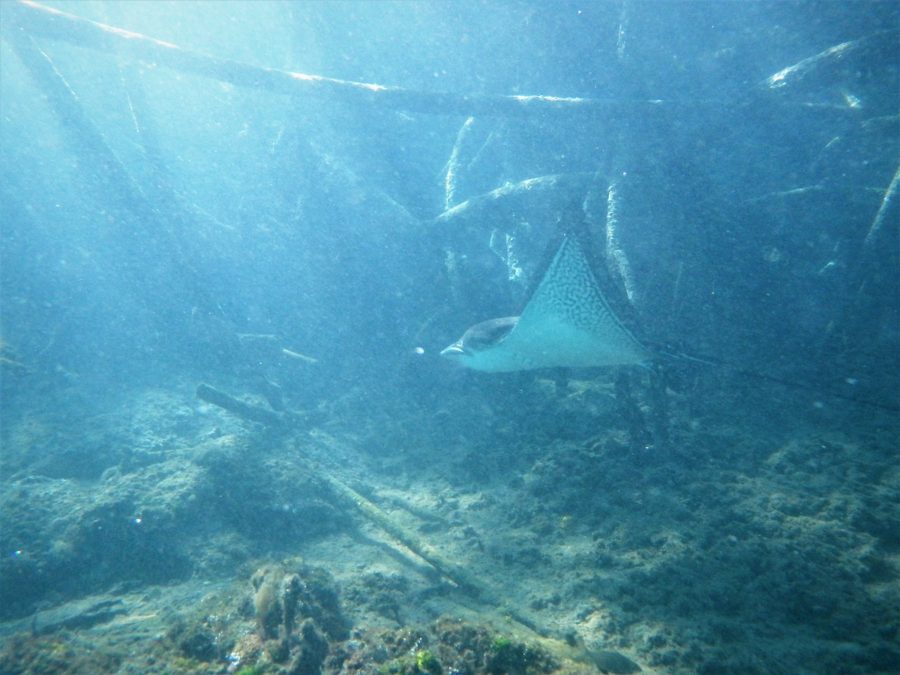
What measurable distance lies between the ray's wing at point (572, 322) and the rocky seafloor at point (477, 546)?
136cm

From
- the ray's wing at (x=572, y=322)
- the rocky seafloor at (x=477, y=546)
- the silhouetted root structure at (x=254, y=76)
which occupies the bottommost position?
the rocky seafloor at (x=477, y=546)

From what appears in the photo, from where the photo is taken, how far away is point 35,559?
203 inches

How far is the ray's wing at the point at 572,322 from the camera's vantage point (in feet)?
14.9

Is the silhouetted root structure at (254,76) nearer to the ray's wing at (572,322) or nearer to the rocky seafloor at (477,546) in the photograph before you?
the ray's wing at (572,322)

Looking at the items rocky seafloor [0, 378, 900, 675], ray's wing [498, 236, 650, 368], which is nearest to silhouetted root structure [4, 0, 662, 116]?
ray's wing [498, 236, 650, 368]

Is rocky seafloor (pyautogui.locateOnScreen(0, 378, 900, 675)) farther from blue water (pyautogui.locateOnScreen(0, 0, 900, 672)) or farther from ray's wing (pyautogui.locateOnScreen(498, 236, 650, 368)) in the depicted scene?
ray's wing (pyautogui.locateOnScreen(498, 236, 650, 368))

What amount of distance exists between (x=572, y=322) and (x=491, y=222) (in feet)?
13.7

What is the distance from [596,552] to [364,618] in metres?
2.28

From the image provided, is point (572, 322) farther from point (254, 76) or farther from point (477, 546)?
point (254, 76)

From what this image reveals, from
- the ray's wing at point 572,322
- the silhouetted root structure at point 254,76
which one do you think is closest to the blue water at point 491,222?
the silhouetted root structure at point 254,76

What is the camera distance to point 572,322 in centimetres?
490

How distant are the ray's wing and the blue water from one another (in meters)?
0.41

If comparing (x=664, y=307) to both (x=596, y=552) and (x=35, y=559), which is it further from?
(x=35, y=559)

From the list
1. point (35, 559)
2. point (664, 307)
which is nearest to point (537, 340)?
point (664, 307)
